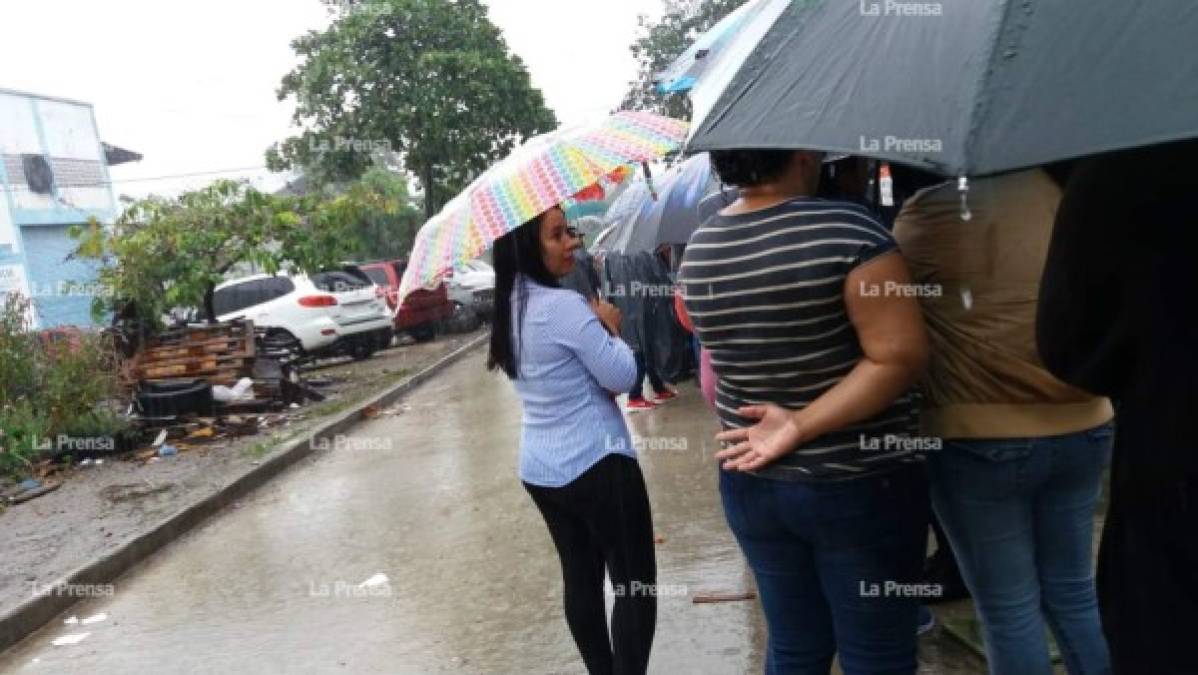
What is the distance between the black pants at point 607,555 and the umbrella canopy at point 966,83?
1.20 metres

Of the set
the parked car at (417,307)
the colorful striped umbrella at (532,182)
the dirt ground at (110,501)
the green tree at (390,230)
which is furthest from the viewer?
the green tree at (390,230)

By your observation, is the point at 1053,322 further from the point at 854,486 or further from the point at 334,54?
the point at 334,54

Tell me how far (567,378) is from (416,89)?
19416mm

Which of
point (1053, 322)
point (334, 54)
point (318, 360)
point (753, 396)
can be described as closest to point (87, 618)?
point (753, 396)

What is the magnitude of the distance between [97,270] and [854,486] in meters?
10.8

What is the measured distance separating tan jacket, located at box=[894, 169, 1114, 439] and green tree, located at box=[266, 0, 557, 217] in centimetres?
1971

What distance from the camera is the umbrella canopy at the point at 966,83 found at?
4.23ft

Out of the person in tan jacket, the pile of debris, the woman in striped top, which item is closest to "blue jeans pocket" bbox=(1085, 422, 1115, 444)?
the person in tan jacket

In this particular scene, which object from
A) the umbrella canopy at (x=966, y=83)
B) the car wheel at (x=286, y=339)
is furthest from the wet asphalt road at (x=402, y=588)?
the car wheel at (x=286, y=339)

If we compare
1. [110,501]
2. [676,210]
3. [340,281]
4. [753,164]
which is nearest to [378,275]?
[340,281]

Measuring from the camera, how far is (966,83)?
1477 millimetres

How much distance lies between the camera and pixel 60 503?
290 inches

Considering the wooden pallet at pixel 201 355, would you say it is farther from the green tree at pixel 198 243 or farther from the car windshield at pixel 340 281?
the car windshield at pixel 340 281

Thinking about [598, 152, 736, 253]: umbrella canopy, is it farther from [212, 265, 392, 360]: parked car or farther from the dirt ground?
[212, 265, 392, 360]: parked car
